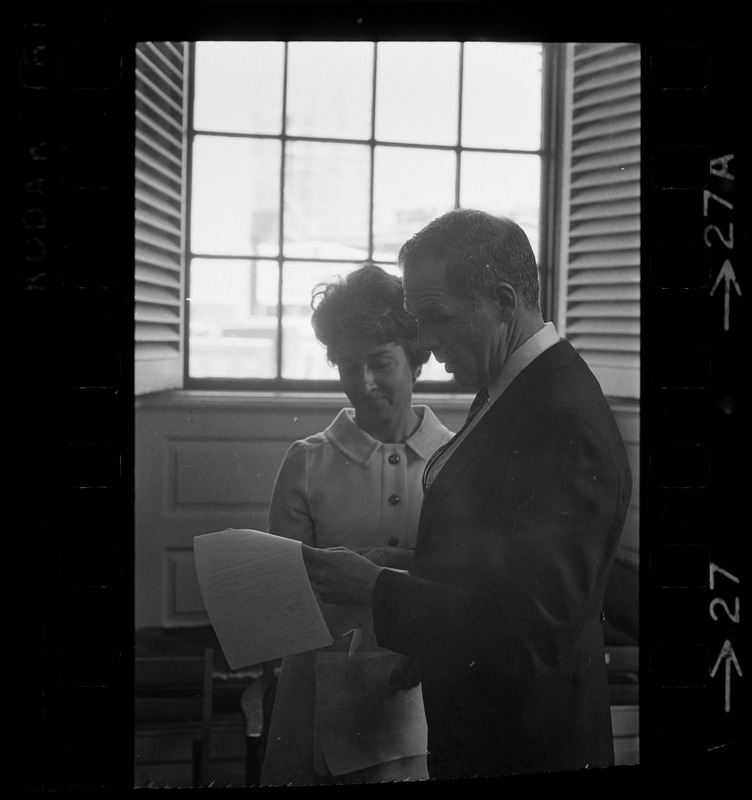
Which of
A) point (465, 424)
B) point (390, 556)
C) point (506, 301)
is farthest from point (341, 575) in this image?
point (506, 301)

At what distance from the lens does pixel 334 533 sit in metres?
0.68

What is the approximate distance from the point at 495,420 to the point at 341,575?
0.58 feet

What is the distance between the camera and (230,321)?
68 centimetres

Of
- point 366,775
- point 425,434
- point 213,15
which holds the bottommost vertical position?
point 366,775

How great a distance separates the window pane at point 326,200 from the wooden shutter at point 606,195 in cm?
17

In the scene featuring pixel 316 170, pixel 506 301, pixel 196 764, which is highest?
pixel 316 170

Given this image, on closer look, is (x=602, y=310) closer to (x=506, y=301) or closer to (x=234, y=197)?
(x=506, y=301)

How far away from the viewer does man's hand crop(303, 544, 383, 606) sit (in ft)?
2.20

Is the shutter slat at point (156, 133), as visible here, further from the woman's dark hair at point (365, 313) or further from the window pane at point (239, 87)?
the woman's dark hair at point (365, 313)
